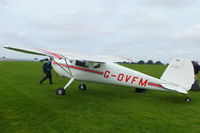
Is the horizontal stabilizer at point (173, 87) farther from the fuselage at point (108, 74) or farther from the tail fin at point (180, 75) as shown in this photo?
the fuselage at point (108, 74)

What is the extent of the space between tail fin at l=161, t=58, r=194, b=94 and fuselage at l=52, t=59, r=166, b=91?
39cm

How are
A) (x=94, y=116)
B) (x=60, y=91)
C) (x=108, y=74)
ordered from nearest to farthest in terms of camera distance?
1. (x=94, y=116)
2. (x=60, y=91)
3. (x=108, y=74)

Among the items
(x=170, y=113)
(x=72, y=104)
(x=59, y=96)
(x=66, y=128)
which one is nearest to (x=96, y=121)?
(x=66, y=128)

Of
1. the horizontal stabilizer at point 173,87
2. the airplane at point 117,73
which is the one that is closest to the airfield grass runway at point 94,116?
the horizontal stabilizer at point 173,87

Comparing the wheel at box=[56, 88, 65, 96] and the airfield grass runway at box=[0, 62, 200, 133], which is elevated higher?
the wheel at box=[56, 88, 65, 96]

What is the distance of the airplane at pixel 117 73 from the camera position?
6594 mm

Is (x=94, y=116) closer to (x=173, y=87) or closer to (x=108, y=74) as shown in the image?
(x=108, y=74)

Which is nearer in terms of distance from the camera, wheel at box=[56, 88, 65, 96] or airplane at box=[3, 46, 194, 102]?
airplane at box=[3, 46, 194, 102]

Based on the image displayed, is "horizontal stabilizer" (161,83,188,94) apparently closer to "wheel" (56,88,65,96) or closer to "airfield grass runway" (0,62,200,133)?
"airfield grass runway" (0,62,200,133)

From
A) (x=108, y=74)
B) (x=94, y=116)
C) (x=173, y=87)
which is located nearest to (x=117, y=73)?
(x=108, y=74)

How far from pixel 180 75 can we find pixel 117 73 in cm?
247

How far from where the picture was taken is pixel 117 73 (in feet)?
24.9

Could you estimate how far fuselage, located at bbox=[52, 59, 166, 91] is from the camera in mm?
7262

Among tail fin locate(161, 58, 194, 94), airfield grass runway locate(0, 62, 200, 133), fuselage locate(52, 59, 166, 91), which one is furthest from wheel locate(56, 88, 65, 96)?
tail fin locate(161, 58, 194, 94)
